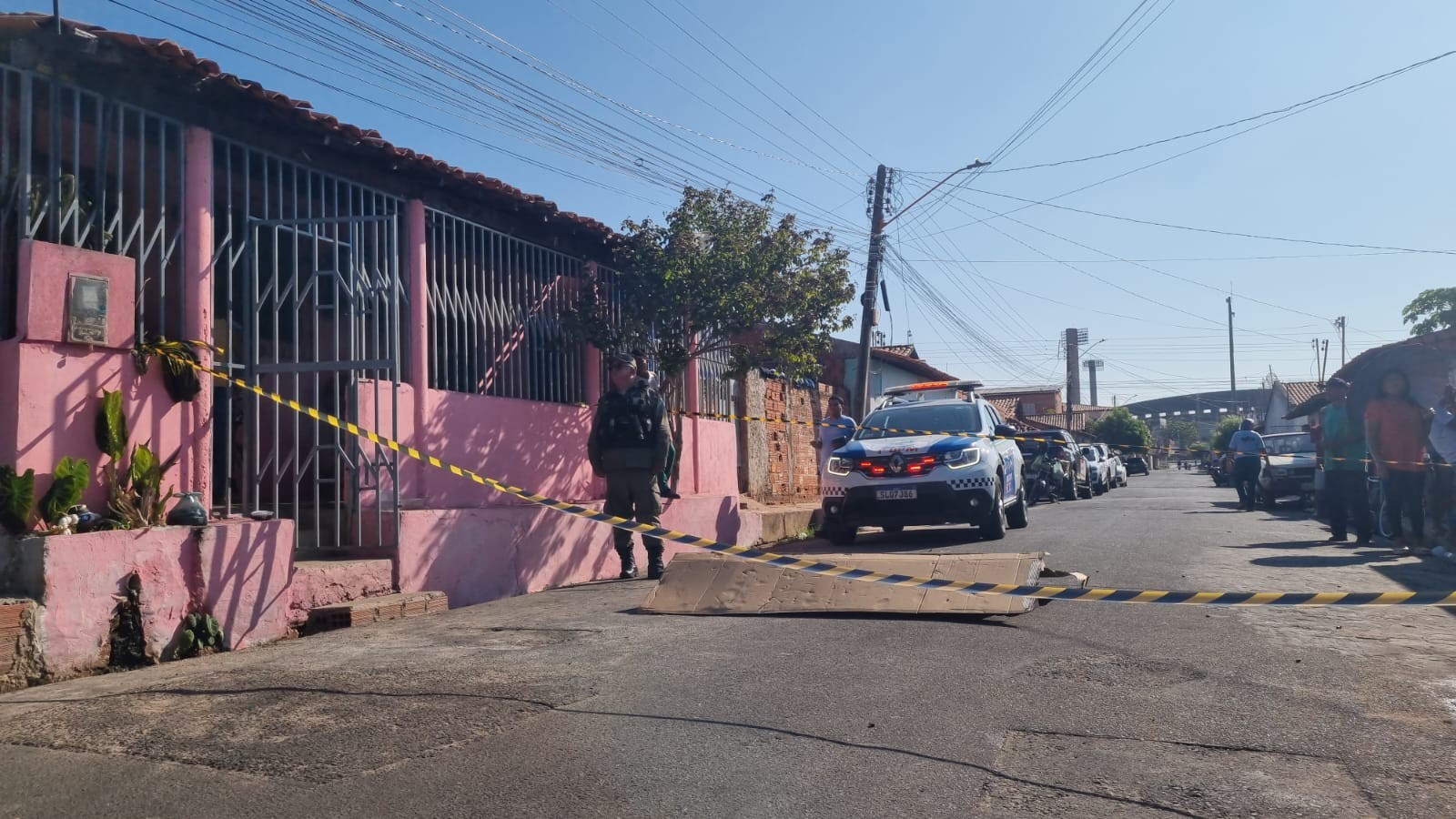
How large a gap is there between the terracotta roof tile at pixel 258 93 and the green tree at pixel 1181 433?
279 ft

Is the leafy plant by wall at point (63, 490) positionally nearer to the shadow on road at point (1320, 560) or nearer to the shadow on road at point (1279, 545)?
the shadow on road at point (1320, 560)

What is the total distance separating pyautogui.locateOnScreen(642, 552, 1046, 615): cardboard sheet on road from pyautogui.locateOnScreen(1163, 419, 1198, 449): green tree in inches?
3370

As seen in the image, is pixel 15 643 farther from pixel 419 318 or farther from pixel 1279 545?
pixel 1279 545

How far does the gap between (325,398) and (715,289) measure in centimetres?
409

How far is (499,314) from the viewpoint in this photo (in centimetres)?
977

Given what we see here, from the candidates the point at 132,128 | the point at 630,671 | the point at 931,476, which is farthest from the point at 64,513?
the point at 931,476

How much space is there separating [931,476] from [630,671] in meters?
6.54

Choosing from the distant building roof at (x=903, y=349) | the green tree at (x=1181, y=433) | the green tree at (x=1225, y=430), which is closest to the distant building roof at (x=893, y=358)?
the distant building roof at (x=903, y=349)

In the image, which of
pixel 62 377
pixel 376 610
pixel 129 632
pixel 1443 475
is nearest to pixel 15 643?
pixel 129 632

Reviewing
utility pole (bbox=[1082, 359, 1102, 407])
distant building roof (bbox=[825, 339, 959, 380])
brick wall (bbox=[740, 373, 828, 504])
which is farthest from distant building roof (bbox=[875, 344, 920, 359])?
utility pole (bbox=[1082, 359, 1102, 407])

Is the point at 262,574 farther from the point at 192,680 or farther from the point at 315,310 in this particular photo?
the point at 315,310

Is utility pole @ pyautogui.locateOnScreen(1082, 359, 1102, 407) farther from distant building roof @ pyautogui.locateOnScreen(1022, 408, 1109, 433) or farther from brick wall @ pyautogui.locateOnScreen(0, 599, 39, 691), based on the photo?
brick wall @ pyautogui.locateOnScreen(0, 599, 39, 691)

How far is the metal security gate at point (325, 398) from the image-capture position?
284 inches

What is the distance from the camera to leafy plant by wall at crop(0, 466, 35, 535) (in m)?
5.25
